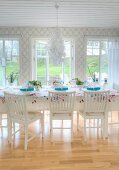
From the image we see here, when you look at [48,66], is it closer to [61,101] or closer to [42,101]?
[42,101]

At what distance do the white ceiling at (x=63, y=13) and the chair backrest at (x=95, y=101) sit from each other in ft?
5.19

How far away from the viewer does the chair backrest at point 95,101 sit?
3.38 m

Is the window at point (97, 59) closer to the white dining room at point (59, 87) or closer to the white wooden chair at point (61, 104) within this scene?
the white dining room at point (59, 87)

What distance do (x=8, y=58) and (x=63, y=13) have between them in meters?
2.25

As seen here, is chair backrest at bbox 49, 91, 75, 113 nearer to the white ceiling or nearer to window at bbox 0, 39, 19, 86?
the white ceiling

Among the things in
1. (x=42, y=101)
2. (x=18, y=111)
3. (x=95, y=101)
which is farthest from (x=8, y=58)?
(x=95, y=101)

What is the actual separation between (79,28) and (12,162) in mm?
4005

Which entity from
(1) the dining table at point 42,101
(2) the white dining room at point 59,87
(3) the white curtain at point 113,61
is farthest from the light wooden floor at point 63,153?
(3) the white curtain at point 113,61

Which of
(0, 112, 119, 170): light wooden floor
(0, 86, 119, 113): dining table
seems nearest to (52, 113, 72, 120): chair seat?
(0, 86, 119, 113): dining table

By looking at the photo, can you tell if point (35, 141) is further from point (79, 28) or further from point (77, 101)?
point (79, 28)

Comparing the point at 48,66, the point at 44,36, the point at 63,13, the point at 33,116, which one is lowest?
the point at 33,116

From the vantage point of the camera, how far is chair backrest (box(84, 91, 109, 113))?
11.1 feet

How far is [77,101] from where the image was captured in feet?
11.8

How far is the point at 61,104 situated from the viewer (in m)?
3.42
